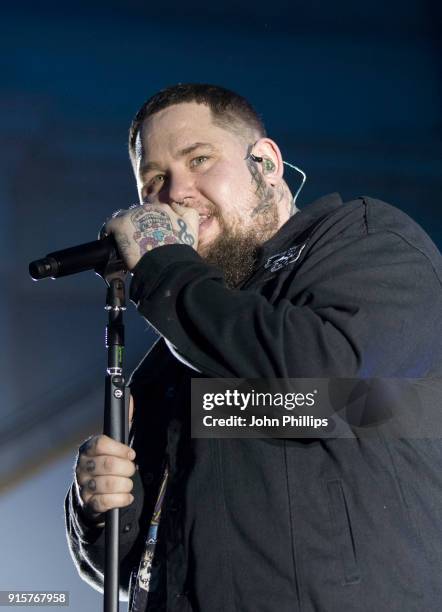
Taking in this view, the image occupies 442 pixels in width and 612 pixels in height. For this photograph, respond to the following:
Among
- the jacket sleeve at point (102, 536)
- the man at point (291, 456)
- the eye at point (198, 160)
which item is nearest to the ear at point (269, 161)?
the eye at point (198, 160)

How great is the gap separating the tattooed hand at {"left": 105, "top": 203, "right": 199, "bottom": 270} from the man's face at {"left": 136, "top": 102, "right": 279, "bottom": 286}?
0.67 ft

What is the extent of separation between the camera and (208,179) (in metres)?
1.50

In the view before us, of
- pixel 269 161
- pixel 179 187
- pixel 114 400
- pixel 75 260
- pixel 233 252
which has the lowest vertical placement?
pixel 114 400

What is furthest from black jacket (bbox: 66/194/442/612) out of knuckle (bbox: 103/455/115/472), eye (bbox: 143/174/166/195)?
eye (bbox: 143/174/166/195)

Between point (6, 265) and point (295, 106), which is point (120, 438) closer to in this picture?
point (6, 265)

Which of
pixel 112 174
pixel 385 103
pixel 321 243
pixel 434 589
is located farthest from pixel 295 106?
pixel 434 589

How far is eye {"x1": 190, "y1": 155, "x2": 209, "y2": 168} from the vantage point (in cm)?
154

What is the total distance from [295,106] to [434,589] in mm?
1779

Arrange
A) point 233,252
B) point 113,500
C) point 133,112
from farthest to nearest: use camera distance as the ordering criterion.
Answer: point 133,112
point 233,252
point 113,500

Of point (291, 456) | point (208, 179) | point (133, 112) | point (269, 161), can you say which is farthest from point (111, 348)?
point (133, 112)

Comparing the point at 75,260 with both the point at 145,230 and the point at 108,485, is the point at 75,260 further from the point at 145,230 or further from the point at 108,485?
the point at 108,485

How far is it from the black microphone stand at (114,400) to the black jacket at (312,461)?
0.25ft

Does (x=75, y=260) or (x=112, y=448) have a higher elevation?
(x=75, y=260)

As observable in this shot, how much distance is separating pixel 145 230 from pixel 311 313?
29 cm
